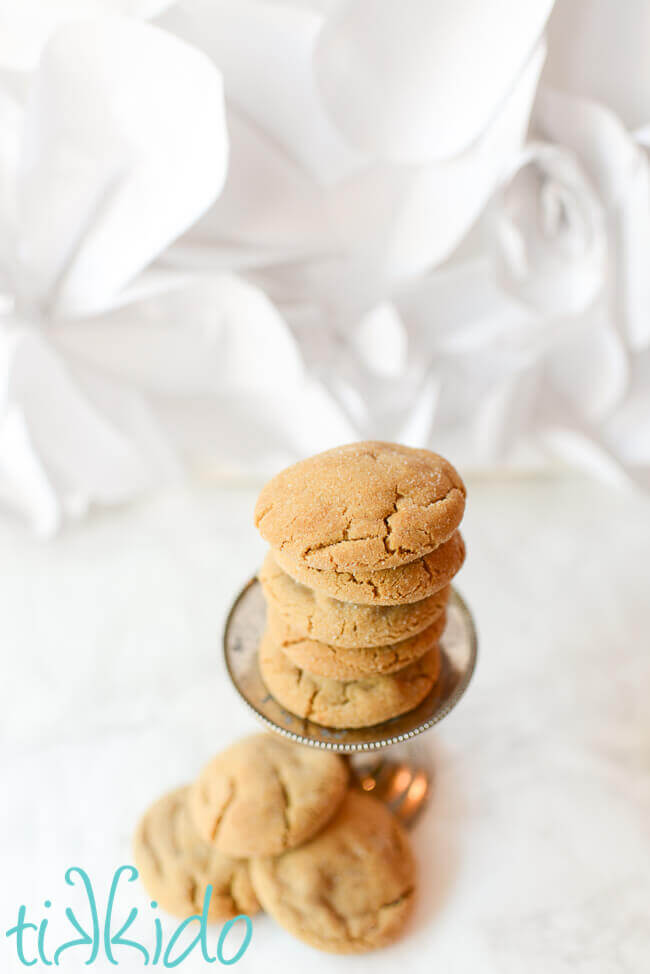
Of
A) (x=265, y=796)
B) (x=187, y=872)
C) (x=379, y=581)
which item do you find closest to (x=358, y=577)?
(x=379, y=581)

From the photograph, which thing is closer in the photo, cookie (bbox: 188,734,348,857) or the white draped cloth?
cookie (bbox: 188,734,348,857)

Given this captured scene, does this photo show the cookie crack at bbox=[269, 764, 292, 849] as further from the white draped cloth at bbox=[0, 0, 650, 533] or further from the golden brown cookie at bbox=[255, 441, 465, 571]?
the white draped cloth at bbox=[0, 0, 650, 533]

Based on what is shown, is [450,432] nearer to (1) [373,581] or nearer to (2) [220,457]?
(2) [220,457]

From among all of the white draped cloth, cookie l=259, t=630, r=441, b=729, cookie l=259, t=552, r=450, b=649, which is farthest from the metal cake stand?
the white draped cloth

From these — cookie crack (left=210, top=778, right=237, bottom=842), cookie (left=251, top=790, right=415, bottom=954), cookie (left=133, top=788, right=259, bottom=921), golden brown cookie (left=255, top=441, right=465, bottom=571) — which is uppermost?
golden brown cookie (left=255, top=441, right=465, bottom=571)

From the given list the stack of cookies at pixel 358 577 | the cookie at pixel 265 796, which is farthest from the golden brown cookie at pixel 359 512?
the cookie at pixel 265 796

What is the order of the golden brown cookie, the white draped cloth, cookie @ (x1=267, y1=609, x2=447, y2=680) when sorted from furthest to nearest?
the white draped cloth < cookie @ (x1=267, y1=609, x2=447, y2=680) < the golden brown cookie
